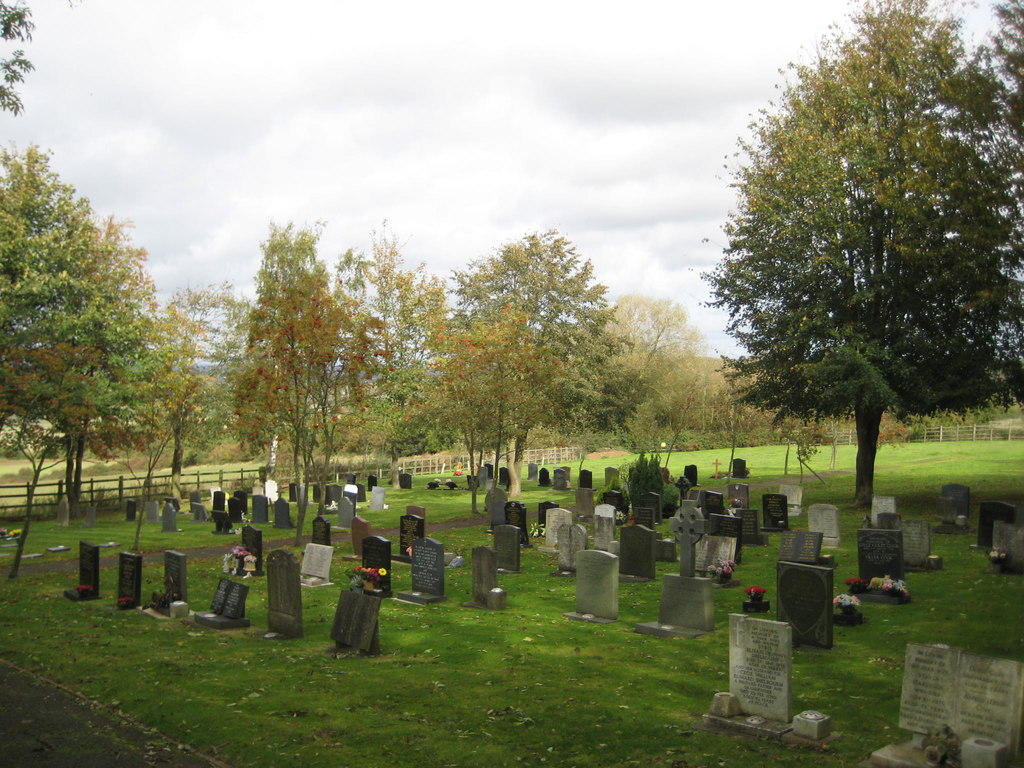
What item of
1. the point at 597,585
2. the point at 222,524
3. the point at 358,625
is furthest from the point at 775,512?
the point at 222,524

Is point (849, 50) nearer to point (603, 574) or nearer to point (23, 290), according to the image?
point (603, 574)

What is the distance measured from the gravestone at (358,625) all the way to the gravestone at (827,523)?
1295cm

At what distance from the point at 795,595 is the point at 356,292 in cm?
3093

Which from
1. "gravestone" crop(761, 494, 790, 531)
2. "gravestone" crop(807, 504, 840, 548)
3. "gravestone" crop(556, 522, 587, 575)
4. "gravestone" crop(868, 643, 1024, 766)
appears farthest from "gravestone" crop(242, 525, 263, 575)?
"gravestone" crop(868, 643, 1024, 766)

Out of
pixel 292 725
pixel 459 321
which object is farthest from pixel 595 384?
pixel 292 725

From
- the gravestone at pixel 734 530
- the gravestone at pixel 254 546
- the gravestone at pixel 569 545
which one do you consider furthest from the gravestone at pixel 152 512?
the gravestone at pixel 734 530

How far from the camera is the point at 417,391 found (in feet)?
127

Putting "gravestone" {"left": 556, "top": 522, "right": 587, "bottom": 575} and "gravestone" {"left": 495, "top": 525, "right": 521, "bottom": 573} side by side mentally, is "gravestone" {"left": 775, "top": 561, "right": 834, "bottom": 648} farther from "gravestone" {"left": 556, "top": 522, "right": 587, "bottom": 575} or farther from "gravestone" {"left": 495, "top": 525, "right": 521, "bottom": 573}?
"gravestone" {"left": 495, "top": 525, "right": 521, "bottom": 573}

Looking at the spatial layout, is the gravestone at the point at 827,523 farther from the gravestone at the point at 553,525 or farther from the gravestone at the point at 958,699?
the gravestone at the point at 958,699

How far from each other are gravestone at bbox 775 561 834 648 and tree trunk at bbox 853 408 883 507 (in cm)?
1785

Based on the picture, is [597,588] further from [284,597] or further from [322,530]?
[322,530]

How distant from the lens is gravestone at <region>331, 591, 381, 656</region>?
12.3 meters

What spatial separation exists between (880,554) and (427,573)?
8648mm

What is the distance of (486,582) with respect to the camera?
15.6m
